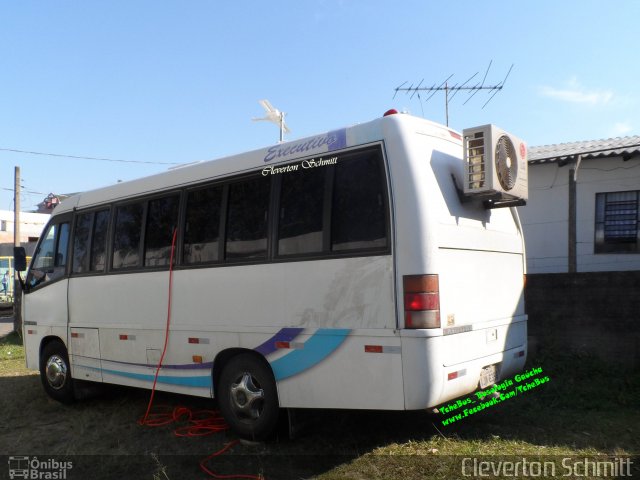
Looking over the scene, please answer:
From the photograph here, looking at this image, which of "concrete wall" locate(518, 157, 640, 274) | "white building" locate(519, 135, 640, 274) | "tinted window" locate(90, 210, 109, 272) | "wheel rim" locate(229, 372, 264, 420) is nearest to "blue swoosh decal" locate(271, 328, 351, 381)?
"wheel rim" locate(229, 372, 264, 420)

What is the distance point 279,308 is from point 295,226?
72 cm

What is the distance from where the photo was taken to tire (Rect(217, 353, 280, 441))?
4914mm

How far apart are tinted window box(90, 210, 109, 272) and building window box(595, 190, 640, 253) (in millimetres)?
8486

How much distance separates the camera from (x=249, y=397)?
5016 millimetres

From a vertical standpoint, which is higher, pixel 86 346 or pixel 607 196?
pixel 607 196

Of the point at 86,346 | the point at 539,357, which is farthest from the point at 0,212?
the point at 539,357

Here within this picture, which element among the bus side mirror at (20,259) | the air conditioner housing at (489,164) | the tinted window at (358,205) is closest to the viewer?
the tinted window at (358,205)

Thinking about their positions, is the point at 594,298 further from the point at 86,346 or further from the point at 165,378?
the point at 86,346

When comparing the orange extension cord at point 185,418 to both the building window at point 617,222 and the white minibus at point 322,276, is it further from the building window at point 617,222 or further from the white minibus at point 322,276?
the building window at point 617,222

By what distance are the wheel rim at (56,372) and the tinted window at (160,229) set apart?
2.22 meters

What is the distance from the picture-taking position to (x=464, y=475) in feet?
13.6

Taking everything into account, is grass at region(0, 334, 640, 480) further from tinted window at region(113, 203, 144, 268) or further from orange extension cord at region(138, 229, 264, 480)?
tinted window at region(113, 203, 144, 268)

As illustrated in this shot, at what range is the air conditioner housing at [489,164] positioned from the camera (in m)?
4.52

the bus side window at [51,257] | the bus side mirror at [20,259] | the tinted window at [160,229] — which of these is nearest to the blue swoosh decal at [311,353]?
the tinted window at [160,229]
